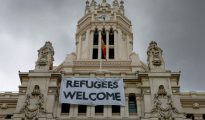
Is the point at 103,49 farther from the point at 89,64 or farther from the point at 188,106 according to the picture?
the point at 188,106

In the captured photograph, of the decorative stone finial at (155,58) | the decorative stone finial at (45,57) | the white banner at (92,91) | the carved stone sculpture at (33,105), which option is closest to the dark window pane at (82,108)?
the white banner at (92,91)

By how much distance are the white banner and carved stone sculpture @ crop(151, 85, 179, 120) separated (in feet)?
14.1

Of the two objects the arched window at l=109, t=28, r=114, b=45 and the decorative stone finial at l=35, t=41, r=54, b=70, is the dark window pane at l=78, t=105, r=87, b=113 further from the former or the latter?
the arched window at l=109, t=28, r=114, b=45

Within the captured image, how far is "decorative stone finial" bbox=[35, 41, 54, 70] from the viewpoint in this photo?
168 feet

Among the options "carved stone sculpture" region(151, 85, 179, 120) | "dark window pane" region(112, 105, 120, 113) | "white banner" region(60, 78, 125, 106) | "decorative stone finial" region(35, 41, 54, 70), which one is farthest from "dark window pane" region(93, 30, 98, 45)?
"carved stone sculpture" region(151, 85, 179, 120)

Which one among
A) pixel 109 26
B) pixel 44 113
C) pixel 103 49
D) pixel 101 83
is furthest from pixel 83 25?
pixel 44 113

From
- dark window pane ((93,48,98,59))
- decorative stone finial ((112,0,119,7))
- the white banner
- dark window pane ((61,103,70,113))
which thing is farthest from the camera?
decorative stone finial ((112,0,119,7))

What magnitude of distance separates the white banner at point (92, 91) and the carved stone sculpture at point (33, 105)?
9.23ft

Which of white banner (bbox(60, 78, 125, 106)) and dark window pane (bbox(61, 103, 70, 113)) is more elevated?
white banner (bbox(60, 78, 125, 106))

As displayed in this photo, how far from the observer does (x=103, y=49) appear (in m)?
72.8

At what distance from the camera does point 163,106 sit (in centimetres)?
4562

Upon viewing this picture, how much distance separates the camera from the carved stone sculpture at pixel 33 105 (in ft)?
147

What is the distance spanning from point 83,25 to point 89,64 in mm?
21245

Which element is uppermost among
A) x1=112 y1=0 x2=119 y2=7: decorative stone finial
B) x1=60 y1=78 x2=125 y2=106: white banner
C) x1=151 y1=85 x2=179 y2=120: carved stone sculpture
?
x1=112 y1=0 x2=119 y2=7: decorative stone finial
